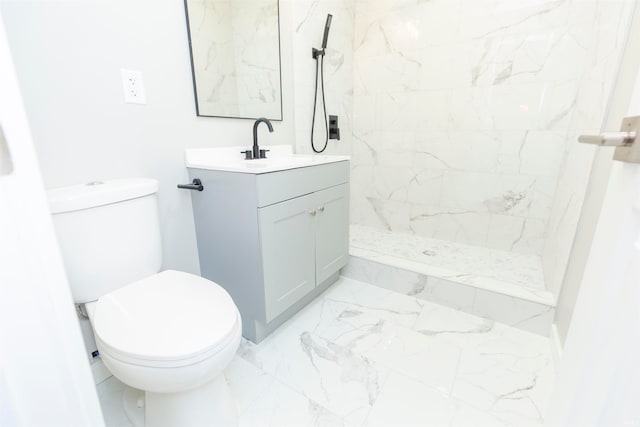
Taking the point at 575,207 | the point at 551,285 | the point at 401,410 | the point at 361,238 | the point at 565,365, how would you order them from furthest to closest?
the point at 361,238, the point at 551,285, the point at 575,207, the point at 401,410, the point at 565,365

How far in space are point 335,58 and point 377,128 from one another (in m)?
0.61

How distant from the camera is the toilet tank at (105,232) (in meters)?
0.90

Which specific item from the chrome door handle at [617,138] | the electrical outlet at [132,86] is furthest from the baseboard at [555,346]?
the electrical outlet at [132,86]

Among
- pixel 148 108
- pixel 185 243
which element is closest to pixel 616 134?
pixel 148 108

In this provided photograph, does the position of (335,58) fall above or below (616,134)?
above

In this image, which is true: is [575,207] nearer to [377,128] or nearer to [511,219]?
[511,219]

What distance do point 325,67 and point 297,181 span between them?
1.14 metres

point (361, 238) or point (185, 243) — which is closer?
point (185, 243)

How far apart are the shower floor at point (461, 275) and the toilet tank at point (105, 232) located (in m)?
1.25

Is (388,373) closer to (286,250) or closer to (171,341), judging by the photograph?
(286,250)

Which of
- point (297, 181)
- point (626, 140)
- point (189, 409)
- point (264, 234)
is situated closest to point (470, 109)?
point (297, 181)

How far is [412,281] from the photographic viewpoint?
1.76 metres

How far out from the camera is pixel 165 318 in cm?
87

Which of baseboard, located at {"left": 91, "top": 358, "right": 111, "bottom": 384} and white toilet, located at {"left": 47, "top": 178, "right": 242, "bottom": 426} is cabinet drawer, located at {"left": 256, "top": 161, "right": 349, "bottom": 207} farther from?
baseboard, located at {"left": 91, "top": 358, "right": 111, "bottom": 384}
